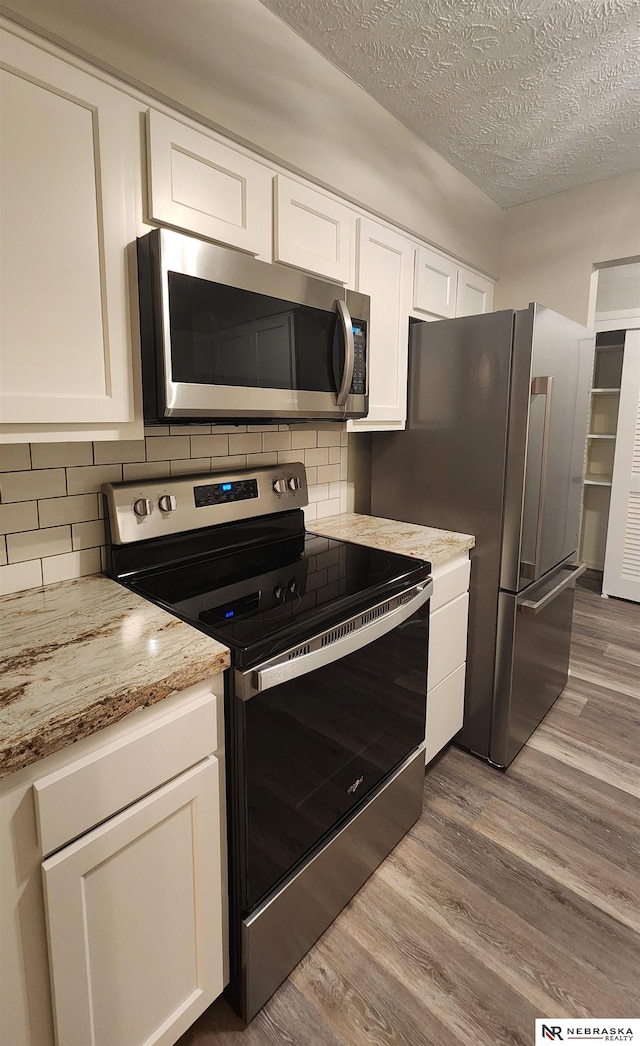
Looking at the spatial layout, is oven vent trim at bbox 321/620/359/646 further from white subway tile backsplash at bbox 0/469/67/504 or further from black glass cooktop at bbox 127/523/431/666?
white subway tile backsplash at bbox 0/469/67/504

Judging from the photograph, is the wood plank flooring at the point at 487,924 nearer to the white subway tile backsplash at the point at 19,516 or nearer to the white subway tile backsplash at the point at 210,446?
the white subway tile backsplash at the point at 19,516

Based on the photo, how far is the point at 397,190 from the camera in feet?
6.30

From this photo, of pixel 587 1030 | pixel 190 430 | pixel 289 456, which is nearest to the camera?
pixel 587 1030

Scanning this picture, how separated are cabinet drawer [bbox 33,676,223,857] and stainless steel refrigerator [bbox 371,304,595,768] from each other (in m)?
1.27

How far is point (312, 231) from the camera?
5.13 ft

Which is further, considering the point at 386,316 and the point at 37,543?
the point at 386,316

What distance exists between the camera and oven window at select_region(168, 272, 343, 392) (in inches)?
46.9

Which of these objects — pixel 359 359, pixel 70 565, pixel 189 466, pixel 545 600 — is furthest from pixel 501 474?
pixel 70 565

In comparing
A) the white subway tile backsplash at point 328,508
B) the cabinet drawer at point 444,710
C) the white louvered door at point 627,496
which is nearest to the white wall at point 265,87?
the white subway tile backsplash at point 328,508

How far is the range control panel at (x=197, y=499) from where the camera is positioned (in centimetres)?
142

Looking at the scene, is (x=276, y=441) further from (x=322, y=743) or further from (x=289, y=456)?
(x=322, y=743)

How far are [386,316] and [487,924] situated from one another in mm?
1962

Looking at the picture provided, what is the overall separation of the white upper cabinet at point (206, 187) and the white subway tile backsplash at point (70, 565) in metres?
0.87

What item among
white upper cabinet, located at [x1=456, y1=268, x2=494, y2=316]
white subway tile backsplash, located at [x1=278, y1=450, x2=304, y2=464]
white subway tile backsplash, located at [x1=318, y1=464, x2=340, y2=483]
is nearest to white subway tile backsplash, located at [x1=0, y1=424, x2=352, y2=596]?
white subway tile backsplash, located at [x1=278, y1=450, x2=304, y2=464]
